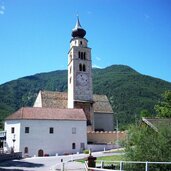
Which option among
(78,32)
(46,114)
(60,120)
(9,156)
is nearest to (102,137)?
(60,120)

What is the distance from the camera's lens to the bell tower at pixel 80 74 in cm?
6650

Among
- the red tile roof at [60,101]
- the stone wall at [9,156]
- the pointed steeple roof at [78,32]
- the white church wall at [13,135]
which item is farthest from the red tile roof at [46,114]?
the pointed steeple roof at [78,32]

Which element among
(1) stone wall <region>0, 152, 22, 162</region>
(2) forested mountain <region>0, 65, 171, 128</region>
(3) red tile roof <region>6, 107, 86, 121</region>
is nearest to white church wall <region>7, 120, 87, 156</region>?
(3) red tile roof <region>6, 107, 86, 121</region>

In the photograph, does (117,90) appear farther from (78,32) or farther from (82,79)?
(82,79)

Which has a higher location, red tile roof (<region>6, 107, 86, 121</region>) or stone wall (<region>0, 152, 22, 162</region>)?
red tile roof (<region>6, 107, 86, 121</region>)

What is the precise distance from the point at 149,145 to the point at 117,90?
132006 millimetres

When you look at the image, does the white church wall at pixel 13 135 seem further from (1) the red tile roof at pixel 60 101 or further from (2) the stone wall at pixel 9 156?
(1) the red tile roof at pixel 60 101

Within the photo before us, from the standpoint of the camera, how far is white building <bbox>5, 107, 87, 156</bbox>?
54.0 meters

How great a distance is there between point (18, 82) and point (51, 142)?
137 meters

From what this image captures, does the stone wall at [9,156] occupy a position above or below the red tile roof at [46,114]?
below

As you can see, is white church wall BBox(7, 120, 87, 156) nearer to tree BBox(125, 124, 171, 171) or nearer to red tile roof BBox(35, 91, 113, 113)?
red tile roof BBox(35, 91, 113, 113)

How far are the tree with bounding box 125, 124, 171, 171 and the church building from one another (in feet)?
109

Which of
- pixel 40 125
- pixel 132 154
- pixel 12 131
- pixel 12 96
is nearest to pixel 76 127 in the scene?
pixel 40 125

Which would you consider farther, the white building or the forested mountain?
the forested mountain
